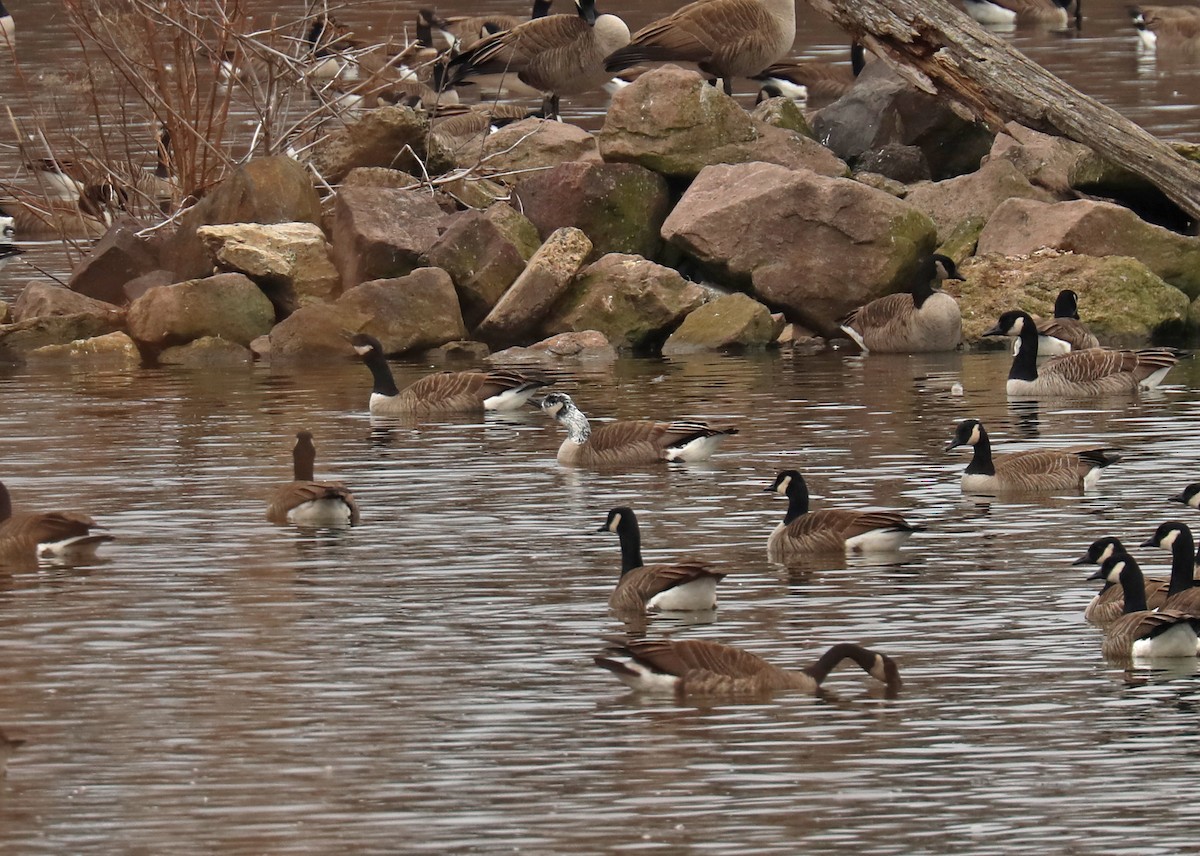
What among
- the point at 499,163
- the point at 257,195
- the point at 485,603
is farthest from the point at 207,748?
the point at 499,163

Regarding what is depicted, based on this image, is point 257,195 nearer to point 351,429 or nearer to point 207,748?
point 351,429

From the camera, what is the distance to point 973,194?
27.0 m

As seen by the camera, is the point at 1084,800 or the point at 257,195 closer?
the point at 1084,800

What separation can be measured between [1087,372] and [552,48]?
36.9 ft

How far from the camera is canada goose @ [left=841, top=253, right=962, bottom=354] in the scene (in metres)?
23.9

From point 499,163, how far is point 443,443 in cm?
997

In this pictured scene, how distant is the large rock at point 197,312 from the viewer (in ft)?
80.9

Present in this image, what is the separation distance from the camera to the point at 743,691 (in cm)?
1085

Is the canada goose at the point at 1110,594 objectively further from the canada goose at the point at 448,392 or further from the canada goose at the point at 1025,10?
the canada goose at the point at 1025,10

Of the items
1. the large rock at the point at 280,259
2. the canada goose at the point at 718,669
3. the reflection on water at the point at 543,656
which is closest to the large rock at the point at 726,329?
the large rock at the point at 280,259

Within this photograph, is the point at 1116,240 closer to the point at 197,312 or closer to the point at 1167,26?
the point at 197,312

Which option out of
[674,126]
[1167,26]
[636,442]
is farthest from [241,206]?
[1167,26]

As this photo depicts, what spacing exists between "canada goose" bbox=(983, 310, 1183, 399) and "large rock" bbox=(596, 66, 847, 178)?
21.5 ft

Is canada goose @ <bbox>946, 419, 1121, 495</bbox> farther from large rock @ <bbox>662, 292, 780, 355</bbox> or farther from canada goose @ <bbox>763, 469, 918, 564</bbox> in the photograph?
large rock @ <bbox>662, 292, 780, 355</bbox>
